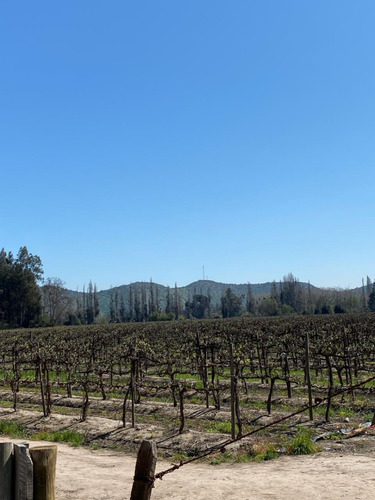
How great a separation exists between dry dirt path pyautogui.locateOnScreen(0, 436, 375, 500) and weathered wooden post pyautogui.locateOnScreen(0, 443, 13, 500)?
15.7ft

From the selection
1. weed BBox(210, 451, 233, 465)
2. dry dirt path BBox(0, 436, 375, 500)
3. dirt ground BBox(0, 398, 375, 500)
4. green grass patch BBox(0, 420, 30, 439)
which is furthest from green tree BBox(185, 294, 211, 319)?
dry dirt path BBox(0, 436, 375, 500)

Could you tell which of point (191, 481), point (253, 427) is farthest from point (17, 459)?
point (253, 427)

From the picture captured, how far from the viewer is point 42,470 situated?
13.5 ft

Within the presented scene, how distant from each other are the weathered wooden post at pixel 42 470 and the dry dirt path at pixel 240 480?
467cm

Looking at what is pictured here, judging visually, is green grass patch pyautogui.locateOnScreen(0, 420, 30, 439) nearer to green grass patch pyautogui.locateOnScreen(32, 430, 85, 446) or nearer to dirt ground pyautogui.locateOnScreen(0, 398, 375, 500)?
green grass patch pyautogui.locateOnScreen(32, 430, 85, 446)

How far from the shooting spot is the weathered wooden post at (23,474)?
4.01m

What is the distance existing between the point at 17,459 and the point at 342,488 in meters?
6.01

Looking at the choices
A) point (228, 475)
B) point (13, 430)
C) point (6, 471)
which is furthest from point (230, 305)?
point (6, 471)

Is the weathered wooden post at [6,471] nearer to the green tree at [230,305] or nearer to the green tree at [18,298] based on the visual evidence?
the green tree at [18,298]

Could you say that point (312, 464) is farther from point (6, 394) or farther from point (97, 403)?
point (6, 394)

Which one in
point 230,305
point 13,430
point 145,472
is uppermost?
point 230,305

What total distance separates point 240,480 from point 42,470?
5745mm

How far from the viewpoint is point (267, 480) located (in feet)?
29.2

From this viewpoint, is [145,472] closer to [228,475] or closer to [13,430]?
[228,475]
